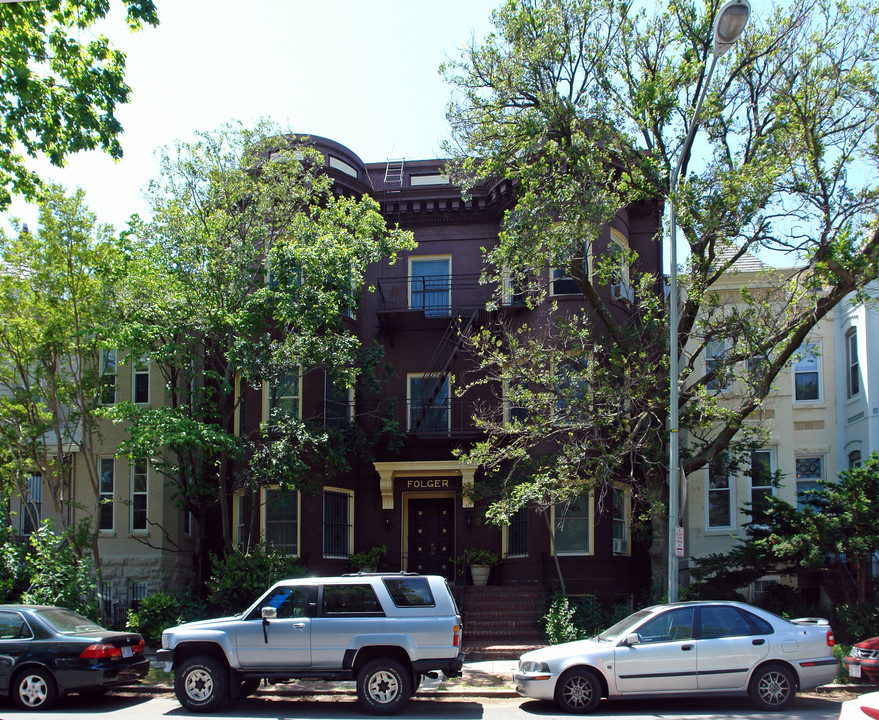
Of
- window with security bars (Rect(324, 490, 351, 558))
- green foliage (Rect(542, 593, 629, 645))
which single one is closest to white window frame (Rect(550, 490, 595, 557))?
green foliage (Rect(542, 593, 629, 645))

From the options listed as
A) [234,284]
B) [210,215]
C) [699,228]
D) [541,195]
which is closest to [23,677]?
[234,284]

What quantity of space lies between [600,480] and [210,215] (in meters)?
9.91

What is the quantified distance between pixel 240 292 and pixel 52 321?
12.9ft

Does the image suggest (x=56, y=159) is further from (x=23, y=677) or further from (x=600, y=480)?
(x=600, y=480)

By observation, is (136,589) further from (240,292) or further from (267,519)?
(240,292)

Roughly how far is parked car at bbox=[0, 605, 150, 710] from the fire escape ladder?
33.7 feet

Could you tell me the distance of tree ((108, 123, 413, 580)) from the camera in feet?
55.0

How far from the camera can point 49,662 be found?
11750 mm

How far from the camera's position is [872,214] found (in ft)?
49.8

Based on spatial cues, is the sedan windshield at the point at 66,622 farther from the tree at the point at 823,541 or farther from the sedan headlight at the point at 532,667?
the tree at the point at 823,541

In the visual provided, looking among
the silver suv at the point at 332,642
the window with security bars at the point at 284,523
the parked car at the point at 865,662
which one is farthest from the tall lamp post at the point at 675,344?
the window with security bars at the point at 284,523

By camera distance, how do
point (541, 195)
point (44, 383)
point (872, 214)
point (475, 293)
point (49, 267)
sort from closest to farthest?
point (872, 214) → point (541, 195) → point (49, 267) → point (44, 383) → point (475, 293)

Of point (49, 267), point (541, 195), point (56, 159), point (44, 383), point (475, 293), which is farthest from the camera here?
point (475, 293)

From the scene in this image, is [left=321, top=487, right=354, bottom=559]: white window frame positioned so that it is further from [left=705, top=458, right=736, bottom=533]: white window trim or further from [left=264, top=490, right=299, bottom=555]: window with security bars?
[left=705, top=458, right=736, bottom=533]: white window trim
